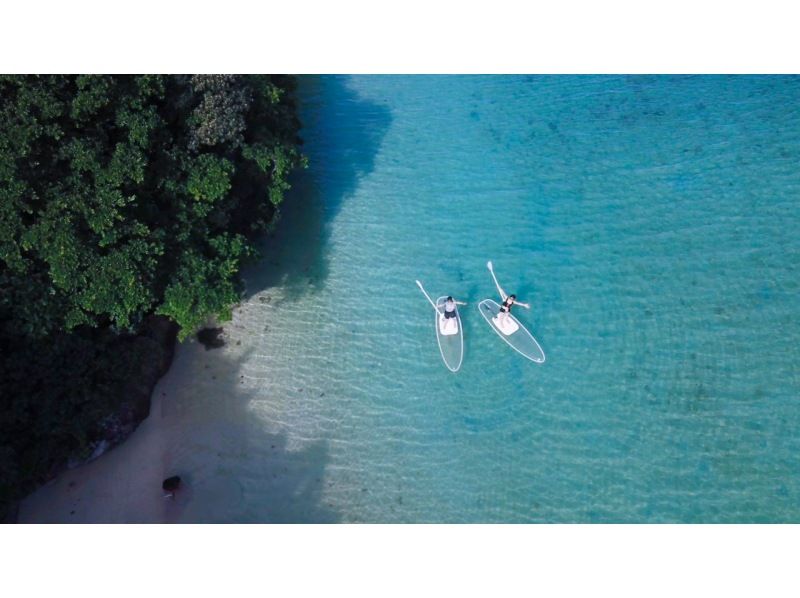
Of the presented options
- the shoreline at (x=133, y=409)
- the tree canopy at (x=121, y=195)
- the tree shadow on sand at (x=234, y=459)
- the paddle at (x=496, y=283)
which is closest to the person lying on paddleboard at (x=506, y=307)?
the paddle at (x=496, y=283)

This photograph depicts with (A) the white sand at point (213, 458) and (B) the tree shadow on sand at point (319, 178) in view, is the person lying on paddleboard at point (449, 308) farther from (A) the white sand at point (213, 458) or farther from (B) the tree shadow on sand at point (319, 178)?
(A) the white sand at point (213, 458)

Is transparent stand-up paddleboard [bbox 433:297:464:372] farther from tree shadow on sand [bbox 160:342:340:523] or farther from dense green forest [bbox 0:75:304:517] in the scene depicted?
dense green forest [bbox 0:75:304:517]

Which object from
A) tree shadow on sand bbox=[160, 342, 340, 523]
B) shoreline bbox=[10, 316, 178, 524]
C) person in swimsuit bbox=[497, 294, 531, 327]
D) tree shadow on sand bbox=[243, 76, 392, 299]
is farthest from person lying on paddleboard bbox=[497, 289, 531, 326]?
shoreline bbox=[10, 316, 178, 524]

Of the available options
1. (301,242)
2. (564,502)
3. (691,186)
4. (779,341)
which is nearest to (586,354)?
(564,502)

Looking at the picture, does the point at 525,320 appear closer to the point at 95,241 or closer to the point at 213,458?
the point at 213,458

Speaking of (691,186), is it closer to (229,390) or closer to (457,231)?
(457,231)

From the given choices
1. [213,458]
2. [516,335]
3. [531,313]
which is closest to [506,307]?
[516,335]
